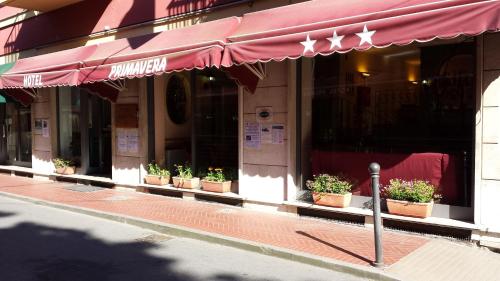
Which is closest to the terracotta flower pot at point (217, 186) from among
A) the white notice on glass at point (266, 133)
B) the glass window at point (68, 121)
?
the white notice on glass at point (266, 133)

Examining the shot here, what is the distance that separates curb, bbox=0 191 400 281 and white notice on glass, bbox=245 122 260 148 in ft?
7.84

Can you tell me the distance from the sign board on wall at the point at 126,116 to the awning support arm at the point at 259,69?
13.2 feet

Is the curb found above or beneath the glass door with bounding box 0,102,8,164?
beneath

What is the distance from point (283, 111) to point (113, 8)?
623cm

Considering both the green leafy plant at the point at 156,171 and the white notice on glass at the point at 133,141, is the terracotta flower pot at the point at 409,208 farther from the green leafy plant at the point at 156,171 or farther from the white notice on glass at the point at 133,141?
the white notice on glass at the point at 133,141

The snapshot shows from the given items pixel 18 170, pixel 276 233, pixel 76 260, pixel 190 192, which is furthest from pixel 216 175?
pixel 18 170

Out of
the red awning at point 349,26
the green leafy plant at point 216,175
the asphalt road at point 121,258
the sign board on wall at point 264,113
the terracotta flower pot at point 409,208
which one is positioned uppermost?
the red awning at point 349,26

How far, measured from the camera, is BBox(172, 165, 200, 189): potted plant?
34.2 ft

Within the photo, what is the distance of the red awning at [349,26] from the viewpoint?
557 cm

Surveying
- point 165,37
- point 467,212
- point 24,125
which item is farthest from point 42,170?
point 467,212

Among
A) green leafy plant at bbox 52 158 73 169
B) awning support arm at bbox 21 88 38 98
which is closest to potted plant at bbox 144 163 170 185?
green leafy plant at bbox 52 158 73 169

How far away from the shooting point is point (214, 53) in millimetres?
7941

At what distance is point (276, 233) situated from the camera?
738 cm

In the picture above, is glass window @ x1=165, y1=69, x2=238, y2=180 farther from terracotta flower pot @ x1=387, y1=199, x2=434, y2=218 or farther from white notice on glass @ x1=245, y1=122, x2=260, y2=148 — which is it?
terracotta flower pot @ x1=387, y1=199, x2=434, y2=218
